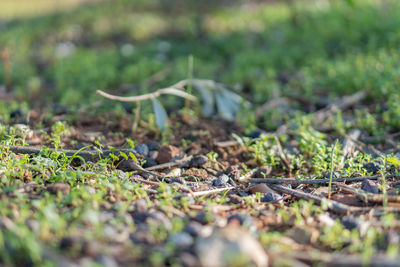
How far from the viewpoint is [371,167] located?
2686 mm

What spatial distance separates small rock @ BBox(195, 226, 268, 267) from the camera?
1519 mm

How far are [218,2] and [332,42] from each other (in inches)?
142

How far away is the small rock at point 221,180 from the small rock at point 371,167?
0.92 metres

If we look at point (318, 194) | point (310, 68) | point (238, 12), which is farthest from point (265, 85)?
point (238, 12)

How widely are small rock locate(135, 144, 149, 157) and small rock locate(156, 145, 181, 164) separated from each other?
3.8 inches

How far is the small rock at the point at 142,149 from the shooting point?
9.39 feet

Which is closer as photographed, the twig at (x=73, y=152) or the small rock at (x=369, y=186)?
the small rock at (x=369, y=186)

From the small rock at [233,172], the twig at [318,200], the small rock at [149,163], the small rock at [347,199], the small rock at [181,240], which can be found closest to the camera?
the small rock at [181,240]

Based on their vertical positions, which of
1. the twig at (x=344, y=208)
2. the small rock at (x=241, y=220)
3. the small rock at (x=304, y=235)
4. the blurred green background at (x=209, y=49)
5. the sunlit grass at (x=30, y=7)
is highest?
the sunlit grass at (x=30, y=7)

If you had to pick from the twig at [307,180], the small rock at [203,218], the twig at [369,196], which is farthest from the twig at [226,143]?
the small rock at [203,218]

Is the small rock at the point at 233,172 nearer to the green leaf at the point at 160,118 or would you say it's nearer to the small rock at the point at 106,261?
the green leaf at the point at 160,118

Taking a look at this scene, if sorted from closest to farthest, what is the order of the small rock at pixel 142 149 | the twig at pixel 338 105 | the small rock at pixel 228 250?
the small rock at pixel 228 250 < the small rock at pixel 142 149 < the twig at pixel 338 105

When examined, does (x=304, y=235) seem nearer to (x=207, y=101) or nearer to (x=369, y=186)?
(x=369, y=186)

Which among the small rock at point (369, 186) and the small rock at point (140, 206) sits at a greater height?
the small rock at point (140, 206)
